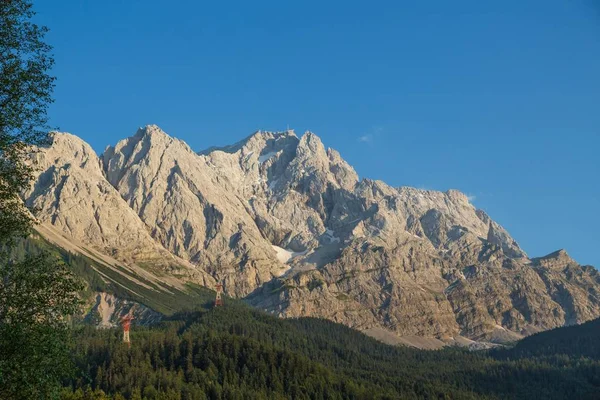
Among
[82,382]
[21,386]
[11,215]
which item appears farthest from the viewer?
[82,382]

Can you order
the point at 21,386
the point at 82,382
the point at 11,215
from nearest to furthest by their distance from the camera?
the point at 21,386
the point at 11,215
the point at 82,382

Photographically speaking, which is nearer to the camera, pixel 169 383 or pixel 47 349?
pixel 47 349

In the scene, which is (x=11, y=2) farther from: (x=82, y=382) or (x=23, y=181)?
(x=82, y=382)

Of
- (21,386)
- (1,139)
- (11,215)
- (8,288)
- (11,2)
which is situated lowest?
(21,386)

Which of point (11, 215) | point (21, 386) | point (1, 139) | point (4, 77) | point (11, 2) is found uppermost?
point (11, 2)

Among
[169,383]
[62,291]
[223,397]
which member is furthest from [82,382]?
[62,291]

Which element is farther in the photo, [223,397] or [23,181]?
[223,397]

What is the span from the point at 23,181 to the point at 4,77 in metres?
5.23

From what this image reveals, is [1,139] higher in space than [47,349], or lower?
higher

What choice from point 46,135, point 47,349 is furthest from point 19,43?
point 47,349

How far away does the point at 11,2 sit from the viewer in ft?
119

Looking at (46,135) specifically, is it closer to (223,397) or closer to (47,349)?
(47,349)

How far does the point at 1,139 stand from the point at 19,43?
16.5 ft

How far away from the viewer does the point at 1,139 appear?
1401 inches
